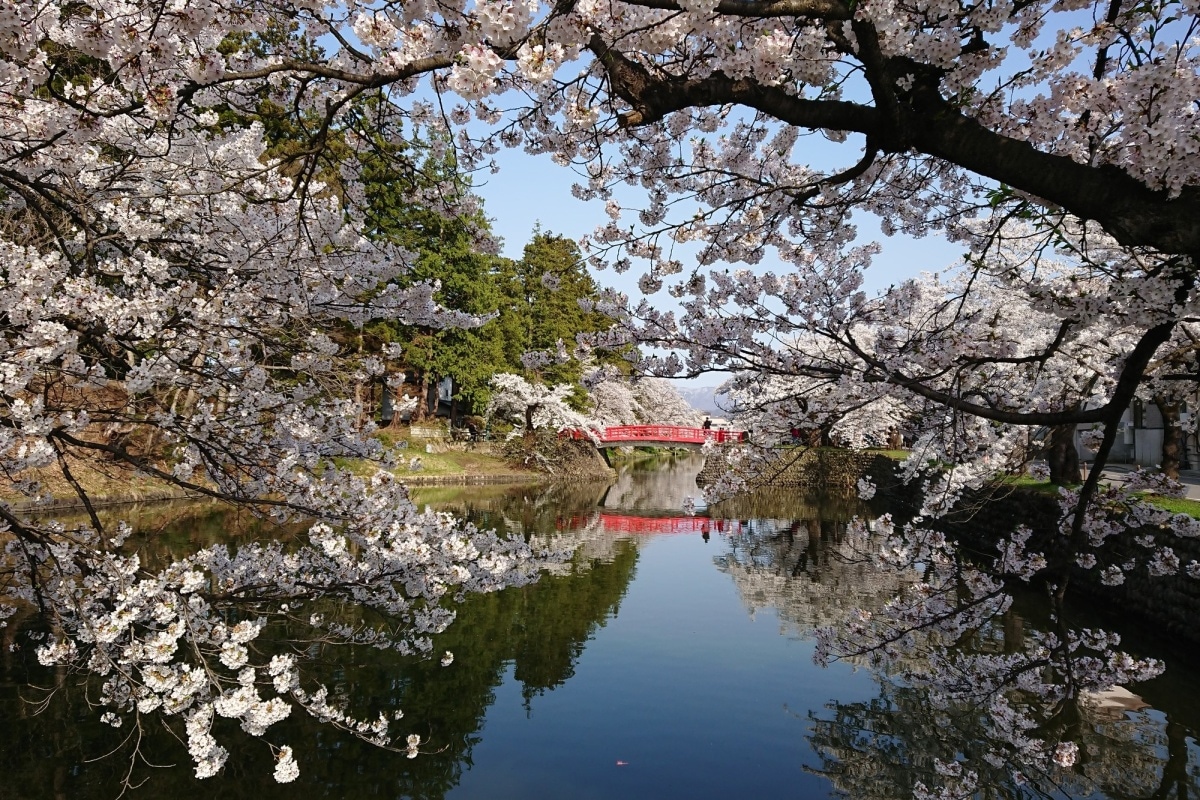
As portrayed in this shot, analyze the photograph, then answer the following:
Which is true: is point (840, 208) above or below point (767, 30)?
below

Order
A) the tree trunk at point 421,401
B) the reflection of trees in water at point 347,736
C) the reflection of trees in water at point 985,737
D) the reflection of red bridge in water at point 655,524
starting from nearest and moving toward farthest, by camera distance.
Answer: the reflection of trees in water at point 347,736
the reflection of trees in water at point 985,737
the reflection of red bridge in water at point 655,524
the tree trunk at point 421,401

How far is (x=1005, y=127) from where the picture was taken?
3074mm

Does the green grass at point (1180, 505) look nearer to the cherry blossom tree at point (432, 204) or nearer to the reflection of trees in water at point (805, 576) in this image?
the reflection of trees in water at point (805, 576)

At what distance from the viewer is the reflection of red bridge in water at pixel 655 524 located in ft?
59.7

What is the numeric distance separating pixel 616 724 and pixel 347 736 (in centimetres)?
243

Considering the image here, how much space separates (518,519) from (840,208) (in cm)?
1505

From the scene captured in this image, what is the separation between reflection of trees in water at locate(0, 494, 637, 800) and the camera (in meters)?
5.63

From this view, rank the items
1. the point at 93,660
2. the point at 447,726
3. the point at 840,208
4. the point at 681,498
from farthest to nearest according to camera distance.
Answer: the point at 681,498
the point at 447,726
the point at 840,208
the point at 93,660

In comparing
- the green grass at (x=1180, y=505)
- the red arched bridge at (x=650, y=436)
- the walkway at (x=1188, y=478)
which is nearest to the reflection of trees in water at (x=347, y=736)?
the green grass at (x=1180, y=505)

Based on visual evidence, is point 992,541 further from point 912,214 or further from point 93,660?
point 93,660

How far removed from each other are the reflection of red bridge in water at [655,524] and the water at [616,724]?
257 inches

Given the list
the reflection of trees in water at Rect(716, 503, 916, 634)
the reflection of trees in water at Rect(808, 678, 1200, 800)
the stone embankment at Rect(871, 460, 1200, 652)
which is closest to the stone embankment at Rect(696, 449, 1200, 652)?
the stone embankment at Rect(871, 460, 1200, 652)

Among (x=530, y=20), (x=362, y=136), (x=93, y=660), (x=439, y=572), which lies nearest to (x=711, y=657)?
(x=439, y=572)

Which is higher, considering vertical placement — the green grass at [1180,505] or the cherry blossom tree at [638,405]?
the cherry blossom tree at [638,405]
